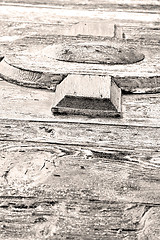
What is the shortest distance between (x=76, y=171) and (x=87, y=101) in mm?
242

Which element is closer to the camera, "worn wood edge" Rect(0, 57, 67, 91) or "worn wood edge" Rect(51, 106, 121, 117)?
"worn wood edge" Rect(51, 106, 121, 117)

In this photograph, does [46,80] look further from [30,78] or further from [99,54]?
[99,54]

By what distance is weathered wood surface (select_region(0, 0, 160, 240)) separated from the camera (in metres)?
0.59

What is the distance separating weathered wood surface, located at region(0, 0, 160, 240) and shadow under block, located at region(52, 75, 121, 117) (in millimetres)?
21

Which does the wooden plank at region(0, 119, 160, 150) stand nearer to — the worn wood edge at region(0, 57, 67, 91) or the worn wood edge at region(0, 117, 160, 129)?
the worn wood edge at region(0, 117, 160, 129)

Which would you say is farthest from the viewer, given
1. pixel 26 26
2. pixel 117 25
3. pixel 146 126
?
pixel 117 25

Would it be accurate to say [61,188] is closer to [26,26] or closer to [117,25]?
[26,26]

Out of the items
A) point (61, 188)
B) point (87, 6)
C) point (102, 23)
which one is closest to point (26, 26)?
point (102, 23)

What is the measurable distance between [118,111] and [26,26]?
0.81 m

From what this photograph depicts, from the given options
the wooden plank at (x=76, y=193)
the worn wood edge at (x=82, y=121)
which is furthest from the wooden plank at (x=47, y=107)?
the wooden plank at (x=76, y=193)

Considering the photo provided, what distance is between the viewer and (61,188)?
2.18 ft

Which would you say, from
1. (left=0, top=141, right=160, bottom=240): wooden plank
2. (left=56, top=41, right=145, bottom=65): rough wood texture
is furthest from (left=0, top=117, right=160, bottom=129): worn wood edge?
(left=56, top=41, right=145, bottom=65): rough wood texture

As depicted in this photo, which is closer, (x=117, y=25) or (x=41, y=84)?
(x=41, y=84)

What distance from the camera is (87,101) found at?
918 mm
